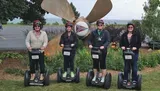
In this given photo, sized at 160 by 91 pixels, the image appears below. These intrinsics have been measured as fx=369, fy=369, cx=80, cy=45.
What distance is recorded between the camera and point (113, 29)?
18.6 m

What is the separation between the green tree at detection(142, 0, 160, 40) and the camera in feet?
59.1

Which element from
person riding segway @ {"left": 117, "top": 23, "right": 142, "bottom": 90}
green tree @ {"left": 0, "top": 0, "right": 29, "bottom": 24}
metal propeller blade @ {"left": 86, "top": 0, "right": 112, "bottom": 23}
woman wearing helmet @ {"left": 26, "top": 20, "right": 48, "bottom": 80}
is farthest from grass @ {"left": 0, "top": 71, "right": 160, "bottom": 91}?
metal propeller blade @ {"left": 86, "top": 0, "right": 112, "bottom": 23}

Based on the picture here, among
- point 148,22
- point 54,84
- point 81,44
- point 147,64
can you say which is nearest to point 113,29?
point 148,22

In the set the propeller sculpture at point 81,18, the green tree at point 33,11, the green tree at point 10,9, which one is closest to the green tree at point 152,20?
the propeller sculpture at point 81,18

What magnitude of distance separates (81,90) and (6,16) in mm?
5361

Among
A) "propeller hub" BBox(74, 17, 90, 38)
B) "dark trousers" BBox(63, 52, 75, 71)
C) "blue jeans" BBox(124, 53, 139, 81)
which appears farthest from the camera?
"propeller hub" BBox(74, 17, 90, 38)

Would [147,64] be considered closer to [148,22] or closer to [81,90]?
[81,90]

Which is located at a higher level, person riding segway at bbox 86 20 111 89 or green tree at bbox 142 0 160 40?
green tree at bbox 142 0 160 40

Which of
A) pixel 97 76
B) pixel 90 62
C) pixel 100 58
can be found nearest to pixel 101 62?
pixel 100 58

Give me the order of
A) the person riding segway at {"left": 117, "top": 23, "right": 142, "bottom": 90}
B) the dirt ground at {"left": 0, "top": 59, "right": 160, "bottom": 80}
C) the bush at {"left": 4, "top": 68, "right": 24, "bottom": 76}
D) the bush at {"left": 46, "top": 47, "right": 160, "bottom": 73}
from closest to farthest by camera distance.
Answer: the person riding segway at {"left": 117, "top": 23, "right": 142, "bottom": 90}
the dirt ground at {"left": 0, "top": 59, "right": 160, "bottom": 80}
the bush at {"left": 4, "top": 68, "right": 24, "bottom": 76}
the bush at {"left": 46, "top": 47, "right": 160, "bottom": 73}

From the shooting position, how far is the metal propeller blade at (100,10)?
42.3 ft

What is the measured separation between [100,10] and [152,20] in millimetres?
5430

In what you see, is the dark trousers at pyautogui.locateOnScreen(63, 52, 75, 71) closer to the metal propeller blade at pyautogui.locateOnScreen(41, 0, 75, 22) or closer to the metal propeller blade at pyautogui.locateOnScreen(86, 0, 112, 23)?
the metal propeller blade at pyautogui.locateOnScreen(41, 0, 75, 22)

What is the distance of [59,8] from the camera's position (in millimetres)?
13234
